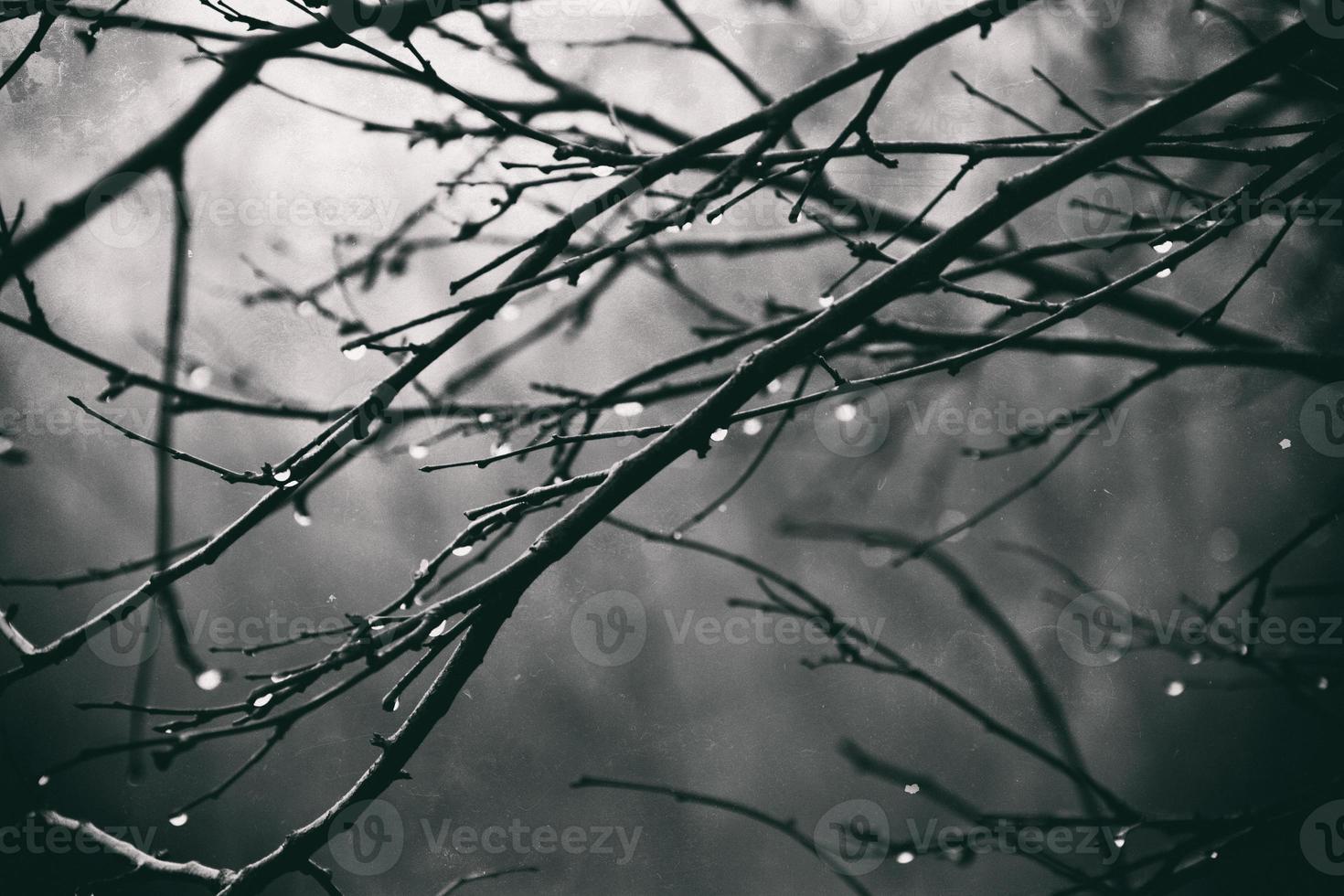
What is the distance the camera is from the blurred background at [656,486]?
158cm

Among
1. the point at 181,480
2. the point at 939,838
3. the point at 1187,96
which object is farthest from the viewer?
the point at 181,480

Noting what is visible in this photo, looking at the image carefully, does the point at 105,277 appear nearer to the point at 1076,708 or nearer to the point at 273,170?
the point at 273,170

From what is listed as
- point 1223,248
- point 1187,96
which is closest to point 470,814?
point 1187,96

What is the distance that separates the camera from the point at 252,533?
1.64 meters

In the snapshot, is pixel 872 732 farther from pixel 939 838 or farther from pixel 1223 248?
pixel 1223 248

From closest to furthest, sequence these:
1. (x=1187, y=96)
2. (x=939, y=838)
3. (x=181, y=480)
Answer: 1. (x=1187, y=96)
2. (x=939, y=838)
3. (x=181, y=480)

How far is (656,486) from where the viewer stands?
1.66 meters

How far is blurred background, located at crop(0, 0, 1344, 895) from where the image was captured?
158cm

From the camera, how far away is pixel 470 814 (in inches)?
62.4

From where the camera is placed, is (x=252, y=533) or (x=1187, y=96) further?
(x=252, y=533)

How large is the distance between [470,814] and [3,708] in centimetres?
97

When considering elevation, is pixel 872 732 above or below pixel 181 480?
below

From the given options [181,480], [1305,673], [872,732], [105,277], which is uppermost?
[105,277]

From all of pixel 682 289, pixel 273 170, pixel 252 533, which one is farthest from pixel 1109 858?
pixel 273 170
